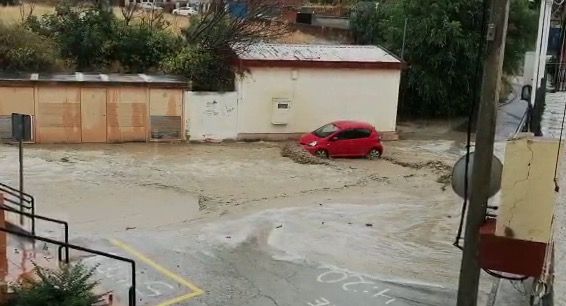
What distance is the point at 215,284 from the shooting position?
13055mm

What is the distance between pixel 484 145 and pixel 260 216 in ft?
35.6

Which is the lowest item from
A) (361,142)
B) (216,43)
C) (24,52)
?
(361,142)

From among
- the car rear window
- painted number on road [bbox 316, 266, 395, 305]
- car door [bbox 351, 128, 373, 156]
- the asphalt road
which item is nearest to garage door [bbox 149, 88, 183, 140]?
the car rear window

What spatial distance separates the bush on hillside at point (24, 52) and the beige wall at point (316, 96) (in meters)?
7.76

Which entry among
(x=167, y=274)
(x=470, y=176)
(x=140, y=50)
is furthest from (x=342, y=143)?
(x=470, y=176)

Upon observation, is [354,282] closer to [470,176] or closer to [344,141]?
[470,176]

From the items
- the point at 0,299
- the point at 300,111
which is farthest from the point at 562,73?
the point at 0,299

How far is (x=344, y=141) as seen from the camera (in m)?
26.4

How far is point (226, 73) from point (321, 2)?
40.1 meters

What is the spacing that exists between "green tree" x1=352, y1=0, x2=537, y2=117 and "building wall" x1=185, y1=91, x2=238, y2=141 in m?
11.2

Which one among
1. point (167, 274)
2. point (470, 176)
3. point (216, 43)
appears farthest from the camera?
point (216, 43)

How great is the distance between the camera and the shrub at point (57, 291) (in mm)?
9445

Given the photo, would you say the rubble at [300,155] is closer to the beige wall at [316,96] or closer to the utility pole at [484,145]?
the beige wall at [316,96]

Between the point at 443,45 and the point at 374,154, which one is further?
the point at 443,45
